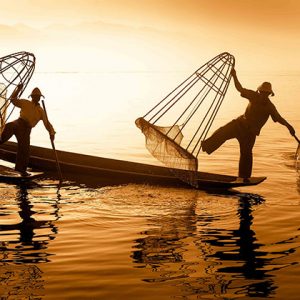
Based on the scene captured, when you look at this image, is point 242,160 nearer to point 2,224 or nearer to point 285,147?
point 2,224

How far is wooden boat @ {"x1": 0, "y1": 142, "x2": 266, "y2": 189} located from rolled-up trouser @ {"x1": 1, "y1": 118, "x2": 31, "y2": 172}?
3.60 ft

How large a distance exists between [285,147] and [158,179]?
36.6 feet

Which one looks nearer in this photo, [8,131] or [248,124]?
[248,124]

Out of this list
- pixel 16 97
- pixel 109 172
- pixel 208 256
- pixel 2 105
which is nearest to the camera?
pixel 208 256

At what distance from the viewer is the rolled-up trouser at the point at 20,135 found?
1288 centimetres

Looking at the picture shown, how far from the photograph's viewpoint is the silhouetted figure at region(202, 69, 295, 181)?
1218cm

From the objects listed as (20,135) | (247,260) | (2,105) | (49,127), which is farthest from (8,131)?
(247,260)

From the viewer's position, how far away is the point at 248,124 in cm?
1235

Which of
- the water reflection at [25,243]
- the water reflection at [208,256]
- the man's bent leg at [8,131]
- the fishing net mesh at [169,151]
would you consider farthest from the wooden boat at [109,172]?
the water reflection at [208,256]

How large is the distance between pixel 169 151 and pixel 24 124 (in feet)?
12.1

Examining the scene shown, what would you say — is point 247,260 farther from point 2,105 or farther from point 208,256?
point 2,105

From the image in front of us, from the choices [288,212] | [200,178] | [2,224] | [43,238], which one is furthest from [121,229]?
[200,178]

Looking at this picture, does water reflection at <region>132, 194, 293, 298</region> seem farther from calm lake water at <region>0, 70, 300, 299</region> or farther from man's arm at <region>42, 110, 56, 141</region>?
man's arm at <region>42, 110, 56, 141</region>

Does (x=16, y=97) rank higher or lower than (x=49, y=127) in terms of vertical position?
higher
